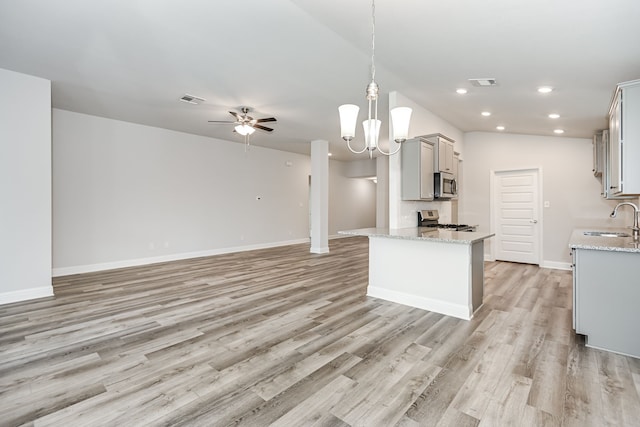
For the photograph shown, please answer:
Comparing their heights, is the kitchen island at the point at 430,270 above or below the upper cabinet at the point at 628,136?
below

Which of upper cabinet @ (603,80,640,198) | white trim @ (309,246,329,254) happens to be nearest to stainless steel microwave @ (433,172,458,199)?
upper cabinet @ (603,80,640,198)

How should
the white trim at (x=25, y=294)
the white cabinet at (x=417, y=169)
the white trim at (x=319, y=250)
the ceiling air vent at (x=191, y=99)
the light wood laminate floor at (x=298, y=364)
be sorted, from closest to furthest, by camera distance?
the light wood laminate floor at (x=298, y=364), the white trim at (x=25, y=294), the white cabinet at (x=417, y=169), the ceiling air vent at (x=191, y=99), the white trim at (x=319, y=250)

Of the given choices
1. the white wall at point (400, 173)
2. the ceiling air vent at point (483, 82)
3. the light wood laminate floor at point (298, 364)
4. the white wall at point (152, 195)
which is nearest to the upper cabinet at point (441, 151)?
the white wall at point (400, 173)

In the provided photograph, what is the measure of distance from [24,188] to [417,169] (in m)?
5.19

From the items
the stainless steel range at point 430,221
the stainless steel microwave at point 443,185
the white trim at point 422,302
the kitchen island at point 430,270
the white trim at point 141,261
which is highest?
the stainless steel microwave at point 443,185

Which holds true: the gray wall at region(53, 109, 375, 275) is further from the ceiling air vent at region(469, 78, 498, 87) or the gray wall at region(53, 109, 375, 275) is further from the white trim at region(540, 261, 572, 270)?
the white trim at region(540, 261, 572, 270)

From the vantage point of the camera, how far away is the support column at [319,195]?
7.72 m

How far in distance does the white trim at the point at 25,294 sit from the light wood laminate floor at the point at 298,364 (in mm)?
160

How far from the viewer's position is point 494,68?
10.4 feet

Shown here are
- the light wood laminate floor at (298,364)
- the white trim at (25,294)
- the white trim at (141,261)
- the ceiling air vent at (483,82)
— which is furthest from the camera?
the white trim at (141,261)

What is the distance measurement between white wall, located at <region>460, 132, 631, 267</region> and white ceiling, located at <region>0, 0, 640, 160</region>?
1.09 m

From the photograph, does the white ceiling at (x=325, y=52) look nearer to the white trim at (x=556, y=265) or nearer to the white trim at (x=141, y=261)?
the white trim at (x=556, y=265)

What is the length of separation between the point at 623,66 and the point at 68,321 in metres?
5.95

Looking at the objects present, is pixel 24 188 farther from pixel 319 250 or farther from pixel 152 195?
pixel 319 250
